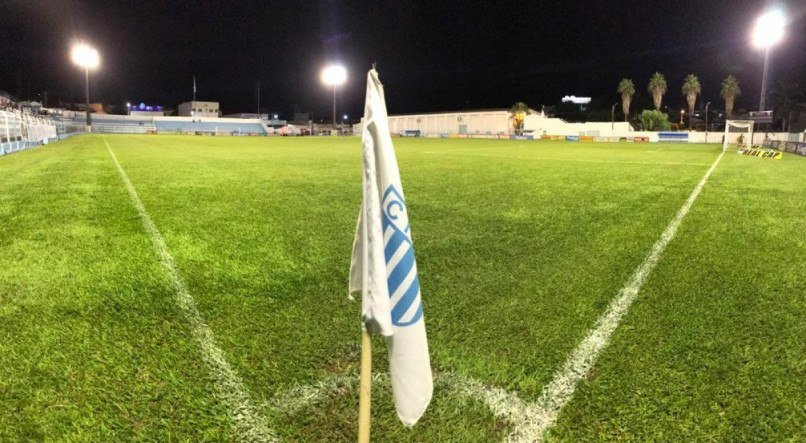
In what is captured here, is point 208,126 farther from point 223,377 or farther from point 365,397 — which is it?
point 365,397

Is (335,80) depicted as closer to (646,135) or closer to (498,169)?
(646,135)

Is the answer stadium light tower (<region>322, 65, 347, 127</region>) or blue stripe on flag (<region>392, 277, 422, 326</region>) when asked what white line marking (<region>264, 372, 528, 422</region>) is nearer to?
blue stripe on flag (<region>392, 277, 422, 326</region>)

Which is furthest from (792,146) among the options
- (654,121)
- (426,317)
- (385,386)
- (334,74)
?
(334,74)

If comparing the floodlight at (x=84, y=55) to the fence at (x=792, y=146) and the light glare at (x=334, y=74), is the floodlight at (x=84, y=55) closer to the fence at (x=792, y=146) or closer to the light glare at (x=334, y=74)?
the light glare at (x=334, y=74)

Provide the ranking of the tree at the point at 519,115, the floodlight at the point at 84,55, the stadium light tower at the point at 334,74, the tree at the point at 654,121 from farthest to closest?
the tree at the point at 519,115, the tree at the point at 654,121, the stadium light tower at the point at 334,74, the floodlight at the point at 84,55

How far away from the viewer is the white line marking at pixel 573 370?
2230 millimetres

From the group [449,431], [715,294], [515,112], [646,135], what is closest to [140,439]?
[449,431]

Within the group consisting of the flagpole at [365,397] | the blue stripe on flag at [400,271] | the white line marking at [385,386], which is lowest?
the white line marking at [385,386]

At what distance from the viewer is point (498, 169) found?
15547 millimetres

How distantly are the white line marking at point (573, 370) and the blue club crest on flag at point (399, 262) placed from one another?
78 cm

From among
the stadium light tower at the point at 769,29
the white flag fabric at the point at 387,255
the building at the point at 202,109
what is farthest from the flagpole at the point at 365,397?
the building at the point at 202,109

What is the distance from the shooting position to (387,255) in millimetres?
1889

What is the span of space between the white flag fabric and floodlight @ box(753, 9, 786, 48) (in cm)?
4522

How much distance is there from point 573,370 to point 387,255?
143cm
